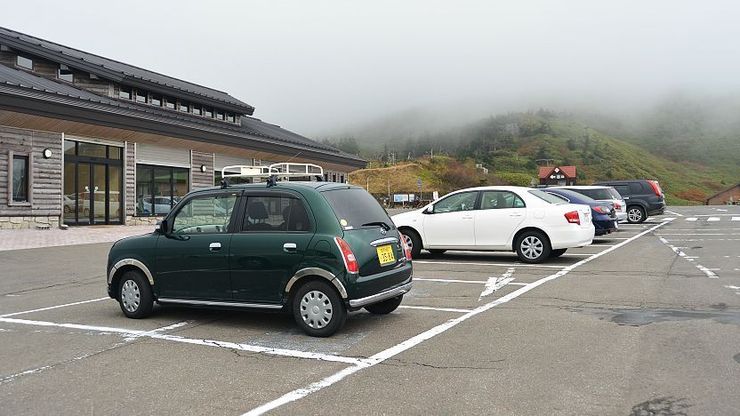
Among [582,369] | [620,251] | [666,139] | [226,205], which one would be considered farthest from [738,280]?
[666,139]

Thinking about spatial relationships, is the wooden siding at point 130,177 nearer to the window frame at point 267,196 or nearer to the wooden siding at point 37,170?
the wooden siding at point 37,170

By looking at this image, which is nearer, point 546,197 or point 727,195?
point 546,197

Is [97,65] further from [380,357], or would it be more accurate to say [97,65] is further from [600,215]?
[380,357]

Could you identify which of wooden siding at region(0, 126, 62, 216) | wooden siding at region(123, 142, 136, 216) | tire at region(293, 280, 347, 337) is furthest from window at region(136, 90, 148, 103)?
tire at region(293, 280, 347, 337)

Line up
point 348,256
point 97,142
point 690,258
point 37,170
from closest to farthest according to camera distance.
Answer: point 348,256 → point 690,258 → point 37,170 → point 97,142

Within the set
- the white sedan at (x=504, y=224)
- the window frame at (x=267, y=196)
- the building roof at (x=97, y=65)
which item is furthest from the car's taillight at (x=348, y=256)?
the building roof at (x=97, y=65)

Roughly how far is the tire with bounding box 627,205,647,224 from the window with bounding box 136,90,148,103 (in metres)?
23.0

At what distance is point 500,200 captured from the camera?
12375mm

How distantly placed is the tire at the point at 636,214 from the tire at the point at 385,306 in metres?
21.5

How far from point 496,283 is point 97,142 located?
18563 mm

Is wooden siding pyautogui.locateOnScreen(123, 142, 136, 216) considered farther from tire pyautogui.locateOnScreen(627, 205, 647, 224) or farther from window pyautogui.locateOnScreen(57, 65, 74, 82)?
tire pyautogui.locateOnScreen(627, 205, 647, 224)

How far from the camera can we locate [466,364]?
5078mm

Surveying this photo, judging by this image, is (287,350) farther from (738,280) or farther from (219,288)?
(738,280)

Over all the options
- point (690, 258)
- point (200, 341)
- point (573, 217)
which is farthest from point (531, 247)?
point (200, 341)
